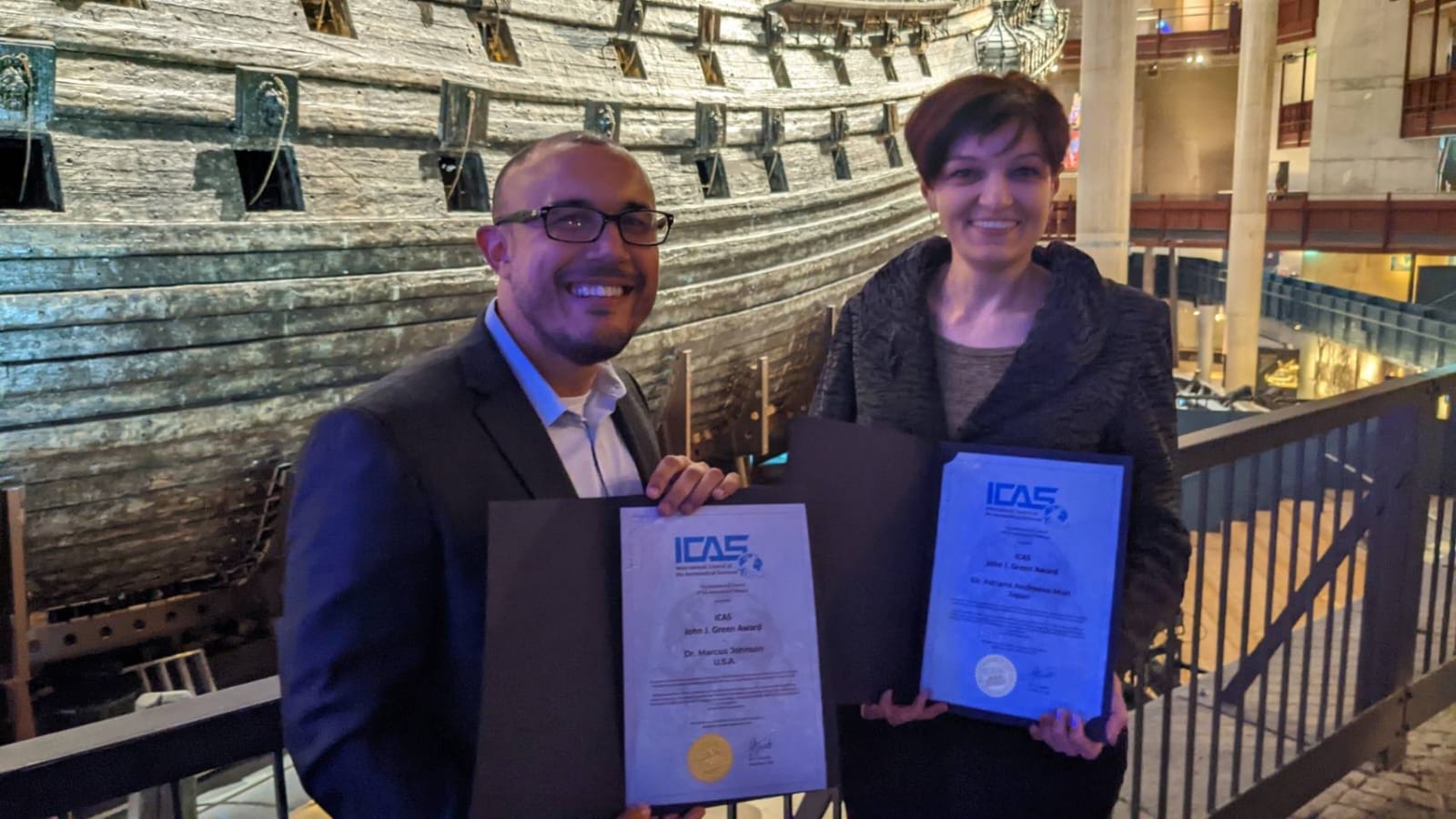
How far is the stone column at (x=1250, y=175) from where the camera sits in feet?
55.8

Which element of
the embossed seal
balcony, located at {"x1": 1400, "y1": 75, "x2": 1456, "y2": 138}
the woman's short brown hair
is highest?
balcony, located at {"x1": 1400, "y1": 75, "x2": 1456, "y2": 138}

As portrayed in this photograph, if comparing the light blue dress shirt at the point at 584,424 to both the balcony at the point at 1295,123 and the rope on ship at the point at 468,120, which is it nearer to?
the rope on ship at the point at 468,120

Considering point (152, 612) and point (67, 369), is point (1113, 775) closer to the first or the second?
point (67, 369)

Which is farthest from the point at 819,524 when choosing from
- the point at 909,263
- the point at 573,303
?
the point at 909,263

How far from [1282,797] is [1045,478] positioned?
6.76 ft

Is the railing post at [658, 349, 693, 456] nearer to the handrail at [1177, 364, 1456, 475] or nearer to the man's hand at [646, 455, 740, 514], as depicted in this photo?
the handrail at [1177, 364, 1456, 475]

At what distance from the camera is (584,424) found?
137 centimetres

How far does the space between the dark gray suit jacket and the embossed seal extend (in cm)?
67

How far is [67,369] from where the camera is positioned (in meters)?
4.77

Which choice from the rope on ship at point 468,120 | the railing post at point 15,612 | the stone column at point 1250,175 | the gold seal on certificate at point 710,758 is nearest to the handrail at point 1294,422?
the gold seal on certificate at point 710,758

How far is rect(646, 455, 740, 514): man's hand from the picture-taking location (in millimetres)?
1203

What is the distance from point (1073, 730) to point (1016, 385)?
0.51 m

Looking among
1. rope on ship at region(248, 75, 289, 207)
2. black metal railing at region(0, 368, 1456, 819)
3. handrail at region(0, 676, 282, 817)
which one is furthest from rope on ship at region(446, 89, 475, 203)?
handrail at region(0, 676, 282, 817)

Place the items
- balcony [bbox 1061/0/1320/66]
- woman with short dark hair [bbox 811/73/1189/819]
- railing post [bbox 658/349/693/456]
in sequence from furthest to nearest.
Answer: balcony [bbox 1061/0/1320/66] → railing post [bbox 658/349/693/456] → woman with short dark hair [bbox 811/73/1189/819]
